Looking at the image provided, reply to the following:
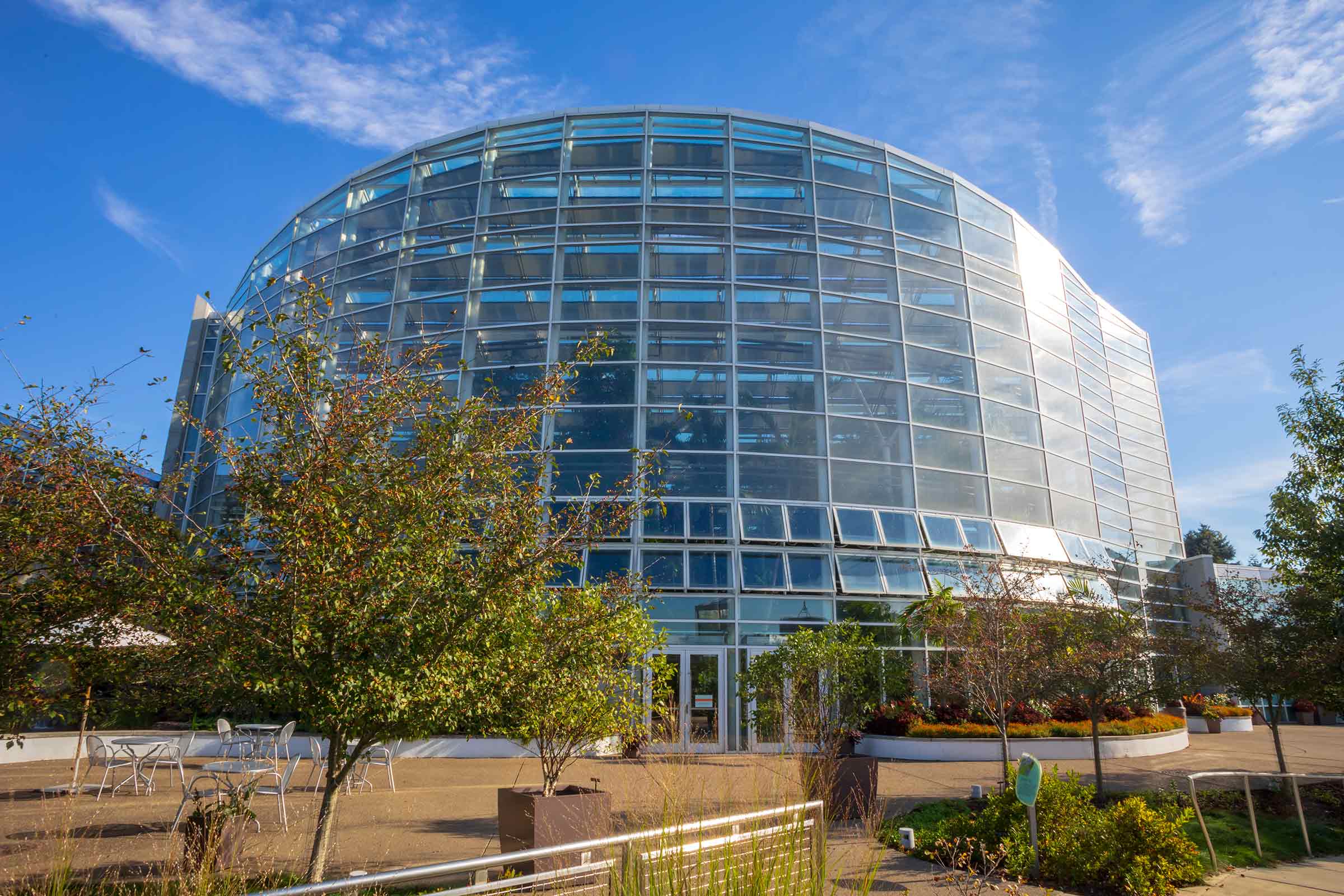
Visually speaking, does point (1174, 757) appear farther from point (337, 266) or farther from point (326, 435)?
point (337, 266)

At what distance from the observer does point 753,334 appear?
25516mm

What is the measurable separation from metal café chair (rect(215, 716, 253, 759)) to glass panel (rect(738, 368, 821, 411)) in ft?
50.8

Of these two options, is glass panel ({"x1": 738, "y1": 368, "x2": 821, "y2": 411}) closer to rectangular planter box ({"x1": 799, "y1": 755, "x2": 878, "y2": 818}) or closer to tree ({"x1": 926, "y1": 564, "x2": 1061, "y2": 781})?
tree ({"x1": 926, "y1": 564, "x2": 1061, "y2": 781})

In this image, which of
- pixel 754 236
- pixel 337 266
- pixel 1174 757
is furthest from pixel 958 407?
pixel 337 266

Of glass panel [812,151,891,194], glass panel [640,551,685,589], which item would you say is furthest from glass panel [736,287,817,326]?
glass panel [640,551,685,589]

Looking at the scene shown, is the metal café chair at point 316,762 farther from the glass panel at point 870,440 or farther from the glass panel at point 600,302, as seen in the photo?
the glass panel at point 870,440

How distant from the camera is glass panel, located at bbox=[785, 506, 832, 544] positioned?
23.2 meters

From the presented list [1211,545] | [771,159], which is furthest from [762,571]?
[1211,545]

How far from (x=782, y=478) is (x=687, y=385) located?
160 inches

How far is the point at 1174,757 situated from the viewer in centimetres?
2036

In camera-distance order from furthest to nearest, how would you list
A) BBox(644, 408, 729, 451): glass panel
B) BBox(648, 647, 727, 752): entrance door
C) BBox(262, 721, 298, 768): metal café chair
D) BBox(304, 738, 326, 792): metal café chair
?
1. BBox(644, 408, 729, 451): glass panel
2. BBox(648, 647, 727, 752): entrance door
3. BBox(262, 721, 298, 768): metal café chair
4. BBox(304, 738, 326, 792): metal café chair

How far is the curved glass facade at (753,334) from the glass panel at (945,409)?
0.26ft

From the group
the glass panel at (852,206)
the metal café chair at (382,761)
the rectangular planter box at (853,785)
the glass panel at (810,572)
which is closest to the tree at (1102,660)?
the rectangular planter box at (853,785)

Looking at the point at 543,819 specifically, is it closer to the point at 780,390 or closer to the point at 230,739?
the point at 230,739
